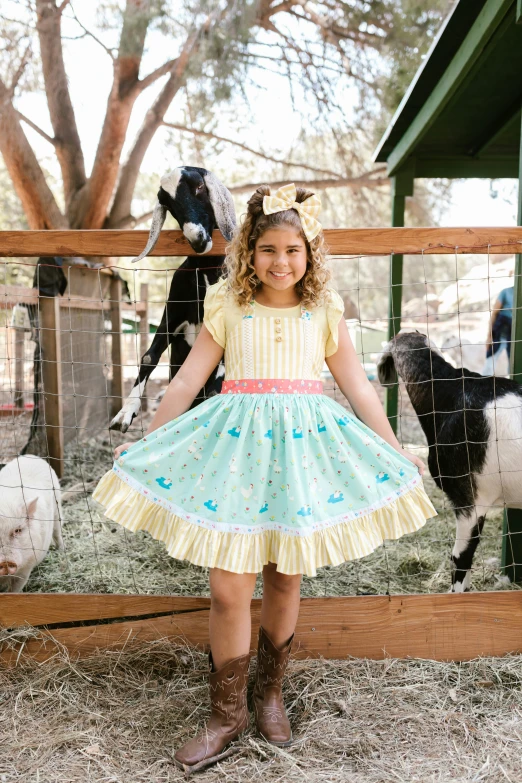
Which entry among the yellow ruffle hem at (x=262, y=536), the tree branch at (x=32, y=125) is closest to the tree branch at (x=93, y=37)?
the tree branch at (x=32, y=125)

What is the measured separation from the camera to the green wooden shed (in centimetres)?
311

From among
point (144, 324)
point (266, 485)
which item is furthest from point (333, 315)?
point (144, 324)

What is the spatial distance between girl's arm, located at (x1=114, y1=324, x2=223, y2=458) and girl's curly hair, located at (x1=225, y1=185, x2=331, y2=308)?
18 cm

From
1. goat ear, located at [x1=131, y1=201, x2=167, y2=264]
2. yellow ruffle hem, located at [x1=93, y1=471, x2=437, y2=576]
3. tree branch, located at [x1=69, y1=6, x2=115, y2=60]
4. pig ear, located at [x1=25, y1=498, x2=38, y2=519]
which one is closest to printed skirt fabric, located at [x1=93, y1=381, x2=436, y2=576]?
yellow ruffle hem, located at [x1=93, y1=471, x2=437, y2=576]

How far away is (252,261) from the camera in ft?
6.89

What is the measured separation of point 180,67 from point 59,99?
143 centimetres

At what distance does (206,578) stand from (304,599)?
3.00 feet

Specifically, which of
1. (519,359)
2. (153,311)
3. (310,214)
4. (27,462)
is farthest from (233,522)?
(153,311)

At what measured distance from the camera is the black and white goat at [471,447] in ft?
8.79

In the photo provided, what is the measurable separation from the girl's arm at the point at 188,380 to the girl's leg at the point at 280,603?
57 cm

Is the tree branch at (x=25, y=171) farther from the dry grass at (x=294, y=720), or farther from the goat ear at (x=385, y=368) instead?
the dry grass at (x=294, y=720)

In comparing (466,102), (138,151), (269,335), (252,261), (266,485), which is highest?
(138,151)

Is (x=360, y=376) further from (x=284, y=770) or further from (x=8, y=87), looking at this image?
(x=8, y=87)

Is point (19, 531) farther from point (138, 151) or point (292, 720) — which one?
point (138, 151)
